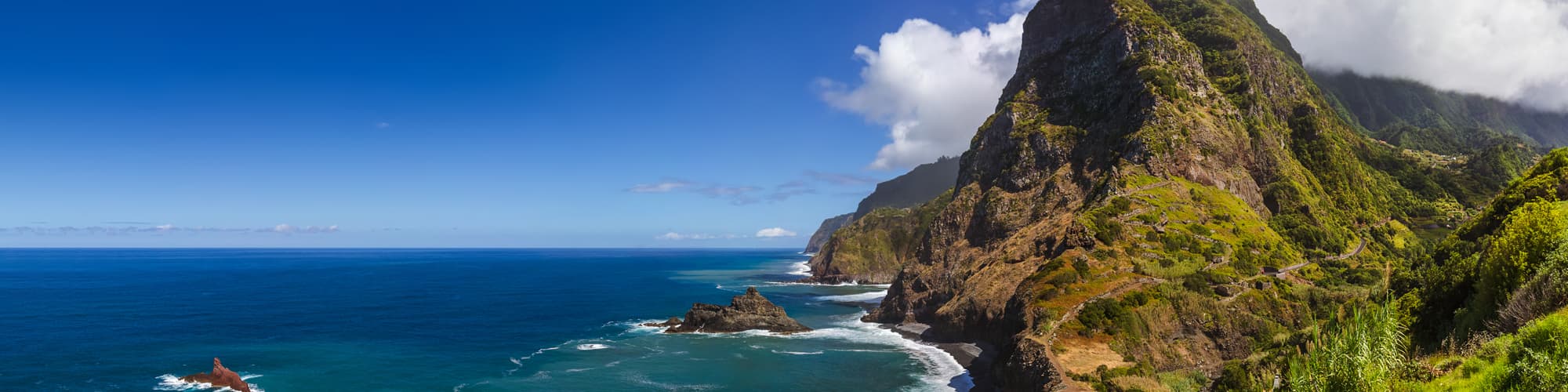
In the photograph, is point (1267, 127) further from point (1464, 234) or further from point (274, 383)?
point (274, 383)

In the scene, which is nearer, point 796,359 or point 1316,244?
point 796,359

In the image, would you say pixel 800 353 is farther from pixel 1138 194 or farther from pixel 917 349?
pixel 1138 194

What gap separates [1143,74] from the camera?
12850 cm

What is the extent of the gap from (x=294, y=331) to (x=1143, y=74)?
147 meters

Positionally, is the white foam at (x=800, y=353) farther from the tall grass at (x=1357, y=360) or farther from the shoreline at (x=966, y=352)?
the tall grass at (x=1357, y=360)

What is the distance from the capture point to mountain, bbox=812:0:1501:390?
244ft

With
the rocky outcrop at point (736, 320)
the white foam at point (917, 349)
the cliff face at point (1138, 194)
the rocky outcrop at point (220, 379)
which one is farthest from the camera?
the rocky outcrop at point (736, 320)

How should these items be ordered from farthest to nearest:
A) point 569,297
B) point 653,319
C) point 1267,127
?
point 569,297, point 1267,127, point 653,319

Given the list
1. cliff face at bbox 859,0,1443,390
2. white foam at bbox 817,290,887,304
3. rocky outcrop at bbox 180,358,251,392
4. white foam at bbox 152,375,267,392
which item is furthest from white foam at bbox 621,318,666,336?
rocky outcrop at bbox 180,358,251,392

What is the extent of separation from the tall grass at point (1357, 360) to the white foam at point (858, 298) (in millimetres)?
133788

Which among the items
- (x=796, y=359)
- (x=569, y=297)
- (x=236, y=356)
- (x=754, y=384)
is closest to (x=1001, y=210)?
(x=796, y=359)

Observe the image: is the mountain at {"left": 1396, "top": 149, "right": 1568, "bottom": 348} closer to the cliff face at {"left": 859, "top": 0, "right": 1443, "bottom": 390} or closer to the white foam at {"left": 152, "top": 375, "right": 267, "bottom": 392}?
the cliff face at {"left": 859, "top": 0, "right": 1443, "bottom": 390}

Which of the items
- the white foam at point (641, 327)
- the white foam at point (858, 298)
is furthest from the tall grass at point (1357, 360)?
the white foam at point (858, 298)

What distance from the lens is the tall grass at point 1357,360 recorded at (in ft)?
62.6
